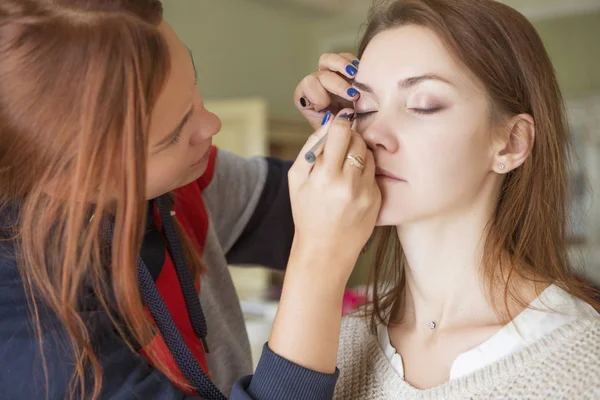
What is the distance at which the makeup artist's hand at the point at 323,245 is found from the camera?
33.2 inches

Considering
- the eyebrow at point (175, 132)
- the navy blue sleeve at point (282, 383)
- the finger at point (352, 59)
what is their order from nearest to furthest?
the navy blue sleeve at point (282, 383) → the eyebrow at point (175, 132) → the finger at point (352, 59)

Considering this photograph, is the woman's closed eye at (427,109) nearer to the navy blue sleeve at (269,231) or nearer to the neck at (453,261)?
the neck at (453,261)

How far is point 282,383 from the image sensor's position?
2.68 ft

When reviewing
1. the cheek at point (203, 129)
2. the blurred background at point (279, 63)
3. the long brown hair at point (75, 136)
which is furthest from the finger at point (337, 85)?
the blurred background at point (279, 63)

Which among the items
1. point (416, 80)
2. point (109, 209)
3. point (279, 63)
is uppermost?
point (416, 80)

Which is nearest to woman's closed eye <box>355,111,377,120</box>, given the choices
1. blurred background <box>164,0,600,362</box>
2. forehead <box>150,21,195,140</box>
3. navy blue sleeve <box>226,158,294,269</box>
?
forehead <box>150,21,195,140</box>

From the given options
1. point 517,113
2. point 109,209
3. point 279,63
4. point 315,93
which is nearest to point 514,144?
point 517,113

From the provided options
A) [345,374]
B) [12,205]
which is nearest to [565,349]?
[345,374]

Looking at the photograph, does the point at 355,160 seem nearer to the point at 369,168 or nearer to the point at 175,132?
the point at 369,168

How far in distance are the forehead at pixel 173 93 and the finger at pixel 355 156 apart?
0.25m

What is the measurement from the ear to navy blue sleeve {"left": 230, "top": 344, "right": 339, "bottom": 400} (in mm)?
432

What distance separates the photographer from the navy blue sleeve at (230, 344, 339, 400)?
0.82 metres

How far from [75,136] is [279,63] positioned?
4.42 metres

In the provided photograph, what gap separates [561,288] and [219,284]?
2.11 feet
